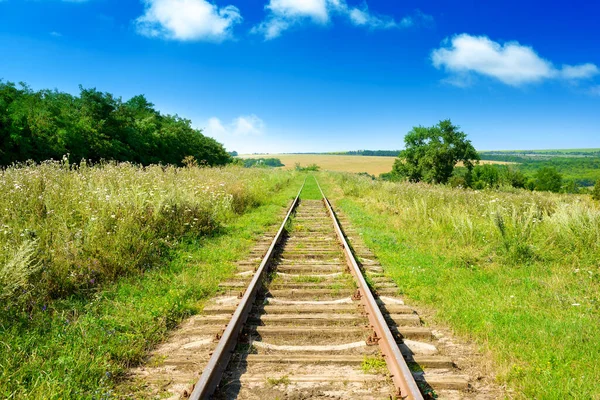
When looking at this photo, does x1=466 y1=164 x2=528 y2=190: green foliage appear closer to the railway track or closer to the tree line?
the tree line

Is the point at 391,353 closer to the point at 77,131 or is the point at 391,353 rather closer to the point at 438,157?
the point at 77,131

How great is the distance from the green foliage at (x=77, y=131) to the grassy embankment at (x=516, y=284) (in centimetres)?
1722

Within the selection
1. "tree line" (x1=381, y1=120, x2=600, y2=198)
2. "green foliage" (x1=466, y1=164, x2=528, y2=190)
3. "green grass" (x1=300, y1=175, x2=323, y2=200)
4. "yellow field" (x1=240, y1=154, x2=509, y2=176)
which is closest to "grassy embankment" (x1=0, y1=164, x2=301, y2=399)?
"green grass" (x1=300, y1=175, x2=323, y2=200)

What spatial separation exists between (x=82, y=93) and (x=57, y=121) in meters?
8.49

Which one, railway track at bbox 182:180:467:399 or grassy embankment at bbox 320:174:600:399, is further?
grassy embankment at bbox 320:174:600:399

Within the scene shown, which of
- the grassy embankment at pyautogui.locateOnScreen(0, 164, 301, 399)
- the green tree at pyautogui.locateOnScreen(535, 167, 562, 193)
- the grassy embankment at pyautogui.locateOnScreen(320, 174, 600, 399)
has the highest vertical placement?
the grassy embankment at pyautogui.locateOnScreen(0, 164, 301, 399)

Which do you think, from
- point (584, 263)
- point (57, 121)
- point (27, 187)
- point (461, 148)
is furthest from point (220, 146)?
point (584, 263)

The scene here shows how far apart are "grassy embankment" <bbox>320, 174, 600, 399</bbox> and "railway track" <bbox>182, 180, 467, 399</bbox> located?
1.85 ft

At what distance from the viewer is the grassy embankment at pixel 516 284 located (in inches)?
131

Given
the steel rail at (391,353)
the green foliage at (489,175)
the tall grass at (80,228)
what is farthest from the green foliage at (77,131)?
the green foliage at (489,175)

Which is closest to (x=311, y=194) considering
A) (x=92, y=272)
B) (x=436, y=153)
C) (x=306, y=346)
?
(x=92, y=272)

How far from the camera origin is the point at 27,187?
709cm

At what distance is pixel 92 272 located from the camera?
5.14 m

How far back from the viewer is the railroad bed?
2.96 m
